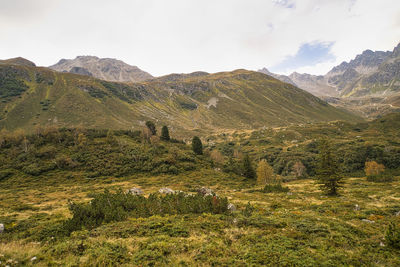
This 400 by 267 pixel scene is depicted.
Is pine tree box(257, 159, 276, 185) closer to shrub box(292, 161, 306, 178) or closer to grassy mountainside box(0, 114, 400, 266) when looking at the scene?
grassy mountainside box(0, 114, 400, 266)

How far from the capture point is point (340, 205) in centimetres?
2600

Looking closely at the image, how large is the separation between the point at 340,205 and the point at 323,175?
504 inches

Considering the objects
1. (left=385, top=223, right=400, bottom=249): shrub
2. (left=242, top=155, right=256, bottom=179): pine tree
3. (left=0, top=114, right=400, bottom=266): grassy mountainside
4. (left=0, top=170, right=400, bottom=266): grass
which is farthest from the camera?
(left=242, top=155, right=256, bottom=179): pine tree

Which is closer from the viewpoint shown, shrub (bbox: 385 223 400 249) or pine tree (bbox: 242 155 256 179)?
shrub (bbox: 385 223 400 249)

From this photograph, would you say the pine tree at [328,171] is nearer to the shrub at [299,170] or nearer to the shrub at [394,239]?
the shrub at [394,239]

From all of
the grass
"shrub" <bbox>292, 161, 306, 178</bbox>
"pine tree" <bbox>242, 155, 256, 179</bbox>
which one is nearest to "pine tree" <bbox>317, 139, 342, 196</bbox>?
the grass

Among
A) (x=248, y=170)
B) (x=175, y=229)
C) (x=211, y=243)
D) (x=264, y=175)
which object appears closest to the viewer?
(x=211, y=243)

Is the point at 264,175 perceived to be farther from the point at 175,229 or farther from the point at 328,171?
the point at 175,229

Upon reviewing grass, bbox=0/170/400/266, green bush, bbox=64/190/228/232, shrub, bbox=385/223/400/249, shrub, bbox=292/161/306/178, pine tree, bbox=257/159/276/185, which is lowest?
shrub, bbox=292/161/306/178

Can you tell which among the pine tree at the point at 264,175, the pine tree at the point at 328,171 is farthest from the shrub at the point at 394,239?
the pine tree at the point at 264,175

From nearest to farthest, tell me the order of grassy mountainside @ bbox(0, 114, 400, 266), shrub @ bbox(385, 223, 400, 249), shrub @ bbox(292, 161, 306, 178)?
grassy mountainside @ bbox(0, 114, 400, 266) < shrub @ bbox(385, 223, 400, 249) < shrub @ bbox(292, 161, 306, 178)

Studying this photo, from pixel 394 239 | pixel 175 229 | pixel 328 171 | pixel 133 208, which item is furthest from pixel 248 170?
pixel 394 239

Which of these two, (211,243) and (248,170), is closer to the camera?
(211,243)

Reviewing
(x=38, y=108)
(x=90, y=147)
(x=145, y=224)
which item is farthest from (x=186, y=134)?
(x=145, y=224)
